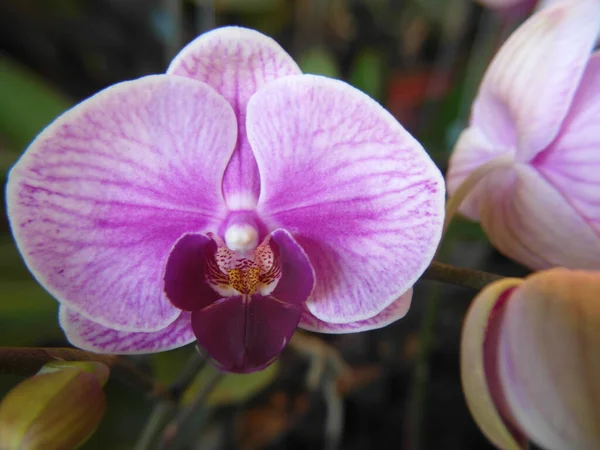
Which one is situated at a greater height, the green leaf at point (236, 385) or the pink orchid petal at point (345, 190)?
the pink orchid petal at point (345, 190)

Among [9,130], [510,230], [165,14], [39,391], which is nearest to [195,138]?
[39,391]

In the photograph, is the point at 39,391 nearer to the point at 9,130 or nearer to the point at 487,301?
the point at 487,301

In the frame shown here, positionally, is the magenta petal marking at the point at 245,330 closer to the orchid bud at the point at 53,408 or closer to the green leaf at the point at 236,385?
the orchid bud at the point at 53,408

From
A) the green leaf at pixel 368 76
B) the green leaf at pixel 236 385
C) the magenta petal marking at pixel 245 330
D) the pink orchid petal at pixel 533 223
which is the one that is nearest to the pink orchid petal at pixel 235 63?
the magenta petal marking at pixel 245 330

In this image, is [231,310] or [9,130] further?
[9,130]

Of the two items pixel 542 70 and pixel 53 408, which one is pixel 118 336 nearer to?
pixel 53 408

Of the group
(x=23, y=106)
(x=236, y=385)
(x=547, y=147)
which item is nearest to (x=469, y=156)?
(x=547, y=147)

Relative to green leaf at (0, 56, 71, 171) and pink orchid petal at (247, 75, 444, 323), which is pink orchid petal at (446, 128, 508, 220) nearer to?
pink orchid petal at (247, 75, 444, 323)
